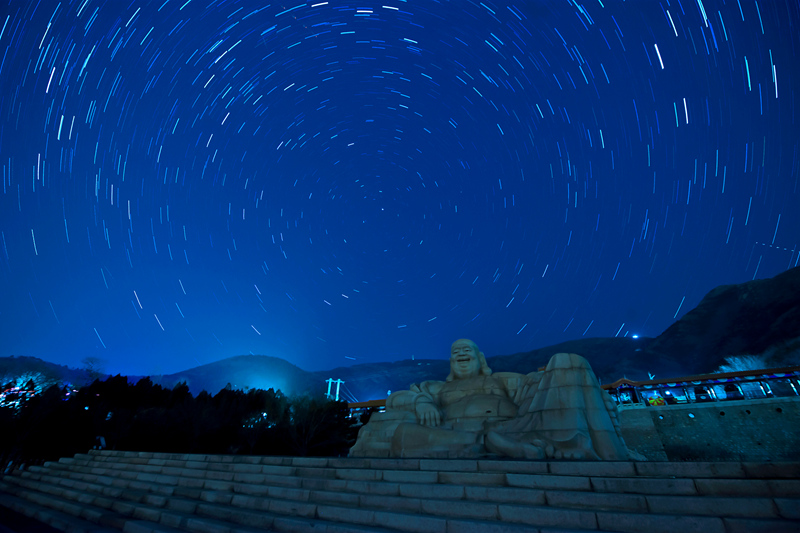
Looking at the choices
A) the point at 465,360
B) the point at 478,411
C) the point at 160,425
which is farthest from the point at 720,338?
the point at 160,425

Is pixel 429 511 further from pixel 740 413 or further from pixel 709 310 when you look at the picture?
pixel 709 310

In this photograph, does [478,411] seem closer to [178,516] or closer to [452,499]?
[452,499]

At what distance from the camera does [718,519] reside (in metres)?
3.80

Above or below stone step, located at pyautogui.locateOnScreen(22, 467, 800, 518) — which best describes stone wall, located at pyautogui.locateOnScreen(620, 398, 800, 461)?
above

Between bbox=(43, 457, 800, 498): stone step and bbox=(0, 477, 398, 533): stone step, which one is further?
bbox=(0, 477, 398, 533): stone step

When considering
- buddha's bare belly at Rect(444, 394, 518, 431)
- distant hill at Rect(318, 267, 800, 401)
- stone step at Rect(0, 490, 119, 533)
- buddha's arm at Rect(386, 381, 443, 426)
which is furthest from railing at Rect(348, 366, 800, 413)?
stone step at Rect(0, 490, 119, 533)

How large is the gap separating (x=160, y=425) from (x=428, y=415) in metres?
27.0

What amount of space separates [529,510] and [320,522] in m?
2.93

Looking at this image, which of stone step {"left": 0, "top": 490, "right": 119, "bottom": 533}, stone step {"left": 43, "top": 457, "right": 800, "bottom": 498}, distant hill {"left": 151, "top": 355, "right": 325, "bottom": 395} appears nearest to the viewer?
stone step {"left": 43, "top": 457, "right": 800, "bottom": 498}

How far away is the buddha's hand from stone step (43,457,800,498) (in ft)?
7.96

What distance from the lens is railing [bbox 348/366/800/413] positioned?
30.3m

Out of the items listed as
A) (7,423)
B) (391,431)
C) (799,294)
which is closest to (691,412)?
(391,431)

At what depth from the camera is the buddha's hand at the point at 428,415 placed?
361 inches

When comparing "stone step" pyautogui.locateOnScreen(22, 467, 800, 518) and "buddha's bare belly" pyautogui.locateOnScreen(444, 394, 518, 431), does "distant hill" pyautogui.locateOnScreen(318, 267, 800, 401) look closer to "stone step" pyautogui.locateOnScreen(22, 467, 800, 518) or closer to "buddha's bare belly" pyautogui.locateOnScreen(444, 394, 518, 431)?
"buddha's bare belly" pyautogui.locateOnScreen(444, 394, 518, 431)
